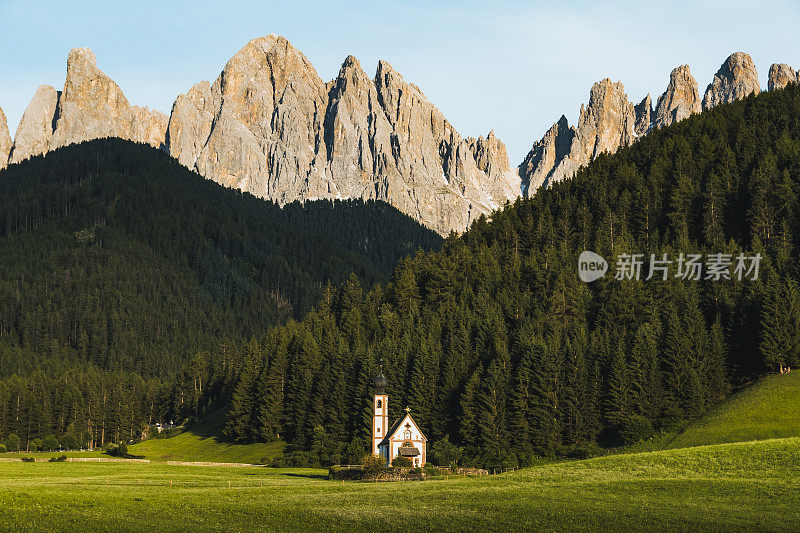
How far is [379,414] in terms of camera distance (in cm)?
10544

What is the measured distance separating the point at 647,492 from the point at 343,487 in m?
26.8

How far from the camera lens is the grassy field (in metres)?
49.2

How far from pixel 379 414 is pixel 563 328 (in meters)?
33.7

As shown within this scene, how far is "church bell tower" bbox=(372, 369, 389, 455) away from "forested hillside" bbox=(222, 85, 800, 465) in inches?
146

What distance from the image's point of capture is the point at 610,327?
12400 cm

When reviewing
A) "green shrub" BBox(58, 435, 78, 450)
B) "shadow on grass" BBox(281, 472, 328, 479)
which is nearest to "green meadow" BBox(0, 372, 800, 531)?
"shadow on grass" BBox(281, 472, 328, 479)

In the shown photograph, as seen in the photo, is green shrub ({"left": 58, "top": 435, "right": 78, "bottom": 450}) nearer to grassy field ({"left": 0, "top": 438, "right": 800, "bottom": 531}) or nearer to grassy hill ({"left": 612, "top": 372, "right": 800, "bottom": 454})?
grassy field ({"left": 0, "top": 438, "right": 800, "bottom": 531})

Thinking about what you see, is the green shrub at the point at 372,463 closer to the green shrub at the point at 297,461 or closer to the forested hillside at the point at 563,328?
the forested hillside at the point at 563,328

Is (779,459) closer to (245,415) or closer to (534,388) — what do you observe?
(534,388)

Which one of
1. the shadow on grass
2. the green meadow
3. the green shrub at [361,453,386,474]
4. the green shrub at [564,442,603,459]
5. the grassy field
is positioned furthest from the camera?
the green shrub at [564,442,603,459]

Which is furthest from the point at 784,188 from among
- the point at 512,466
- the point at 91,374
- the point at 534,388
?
the point at 91,374

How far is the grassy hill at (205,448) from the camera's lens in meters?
122

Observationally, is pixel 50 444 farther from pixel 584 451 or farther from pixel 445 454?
pixel 584 451

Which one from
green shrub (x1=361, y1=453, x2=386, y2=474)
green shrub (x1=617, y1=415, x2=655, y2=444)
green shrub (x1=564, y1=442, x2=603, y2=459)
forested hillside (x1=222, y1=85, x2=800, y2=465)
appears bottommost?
green shrub (x1=361, y1=453, x2=386, y2=474)
